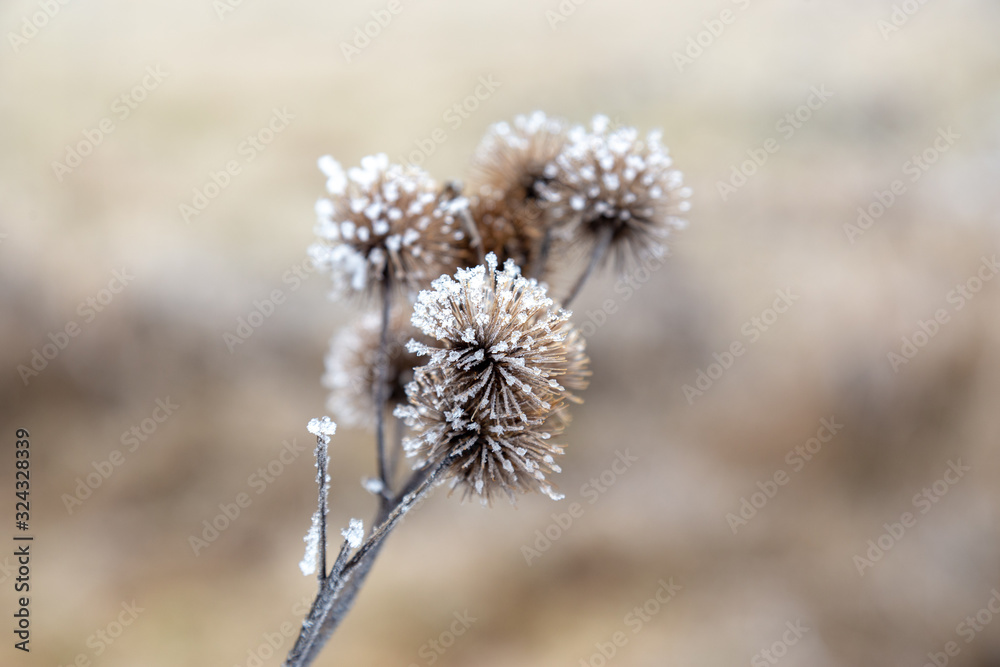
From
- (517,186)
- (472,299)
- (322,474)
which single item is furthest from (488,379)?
(517,186)

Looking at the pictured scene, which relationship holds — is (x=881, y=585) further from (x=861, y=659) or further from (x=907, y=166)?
(x=907, y=166)

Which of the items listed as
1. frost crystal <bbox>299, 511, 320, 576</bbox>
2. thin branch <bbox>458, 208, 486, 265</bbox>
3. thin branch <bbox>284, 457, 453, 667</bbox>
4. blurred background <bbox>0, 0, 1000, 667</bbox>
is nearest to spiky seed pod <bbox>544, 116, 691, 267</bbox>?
thin branch <bbox>458, 208, 486, 265</bbox>

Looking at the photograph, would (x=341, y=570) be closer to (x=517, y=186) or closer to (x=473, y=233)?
(x=473, y=233)

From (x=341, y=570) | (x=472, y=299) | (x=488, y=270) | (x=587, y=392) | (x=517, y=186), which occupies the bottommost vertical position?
(x=341, y=570)

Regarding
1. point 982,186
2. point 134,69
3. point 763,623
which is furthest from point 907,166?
point 134,69

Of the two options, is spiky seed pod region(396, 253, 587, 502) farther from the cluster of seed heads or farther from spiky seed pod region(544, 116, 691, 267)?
spiky seed pod region(544, 116, 691, 267)

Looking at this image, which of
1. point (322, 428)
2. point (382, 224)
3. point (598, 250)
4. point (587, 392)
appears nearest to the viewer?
point (322, 428)

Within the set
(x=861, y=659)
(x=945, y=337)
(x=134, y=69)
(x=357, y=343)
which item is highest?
(x=134, y=69)
